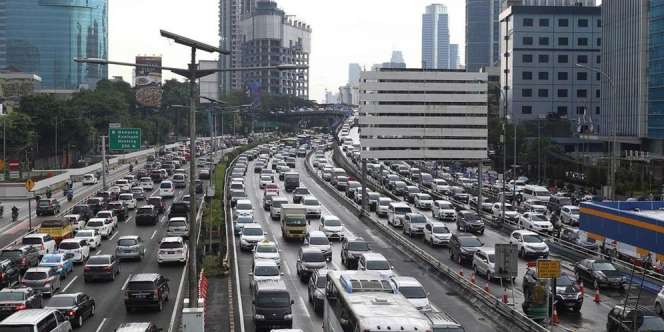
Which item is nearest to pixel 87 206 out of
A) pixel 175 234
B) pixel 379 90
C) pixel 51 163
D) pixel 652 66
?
pixel 175 234

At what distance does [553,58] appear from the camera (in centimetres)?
13425

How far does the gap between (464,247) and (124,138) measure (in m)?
49.7

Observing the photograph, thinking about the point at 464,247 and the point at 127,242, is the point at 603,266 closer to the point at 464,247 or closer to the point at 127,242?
the point at 464,247

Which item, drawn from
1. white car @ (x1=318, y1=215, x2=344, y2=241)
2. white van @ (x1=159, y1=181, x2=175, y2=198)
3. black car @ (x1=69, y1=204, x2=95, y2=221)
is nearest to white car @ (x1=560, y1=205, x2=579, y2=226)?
white car @ (x1=318, y1=215, x2=344, y2=241)

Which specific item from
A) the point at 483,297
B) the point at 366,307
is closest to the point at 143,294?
the point at 483,297

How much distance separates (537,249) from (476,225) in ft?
34.1

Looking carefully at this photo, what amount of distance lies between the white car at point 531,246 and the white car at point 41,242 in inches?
925

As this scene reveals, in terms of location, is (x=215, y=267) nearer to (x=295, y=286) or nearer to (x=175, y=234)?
(x=295, y=286)

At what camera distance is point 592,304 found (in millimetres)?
31188

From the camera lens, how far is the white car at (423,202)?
6588 cm

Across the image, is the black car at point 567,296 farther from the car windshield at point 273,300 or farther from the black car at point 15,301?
the black car at point 15,301

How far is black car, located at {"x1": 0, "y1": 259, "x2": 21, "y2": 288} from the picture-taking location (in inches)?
1332

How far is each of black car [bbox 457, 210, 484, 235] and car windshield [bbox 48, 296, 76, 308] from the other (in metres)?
30.4

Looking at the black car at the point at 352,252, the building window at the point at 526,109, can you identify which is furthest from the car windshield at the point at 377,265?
the building window at the point at 526,109
